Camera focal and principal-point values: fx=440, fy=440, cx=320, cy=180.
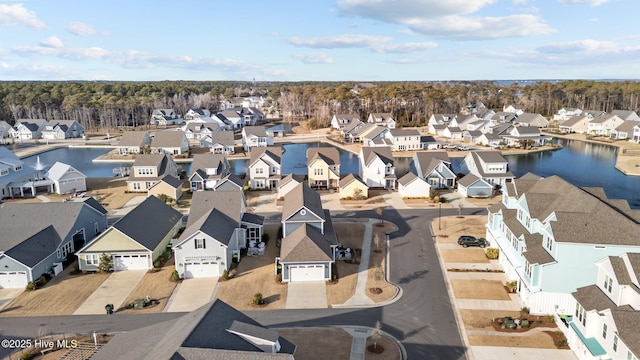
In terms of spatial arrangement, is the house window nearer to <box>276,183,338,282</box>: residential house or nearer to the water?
<box>276,183,338,282</box>: residential house

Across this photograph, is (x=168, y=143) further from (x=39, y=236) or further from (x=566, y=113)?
(x=566, y=113)

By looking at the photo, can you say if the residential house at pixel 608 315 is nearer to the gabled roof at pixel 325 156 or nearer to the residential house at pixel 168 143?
the gabled roof at pixel 325 156

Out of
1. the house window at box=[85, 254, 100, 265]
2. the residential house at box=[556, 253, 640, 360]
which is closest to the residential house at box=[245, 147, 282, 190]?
the house window at box=[85, 254, 100, 265]

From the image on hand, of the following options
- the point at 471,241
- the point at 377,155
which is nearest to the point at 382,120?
the point at 377,155

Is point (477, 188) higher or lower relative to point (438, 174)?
lower

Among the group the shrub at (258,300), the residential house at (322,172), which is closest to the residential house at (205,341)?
the shrub at (258,300)
